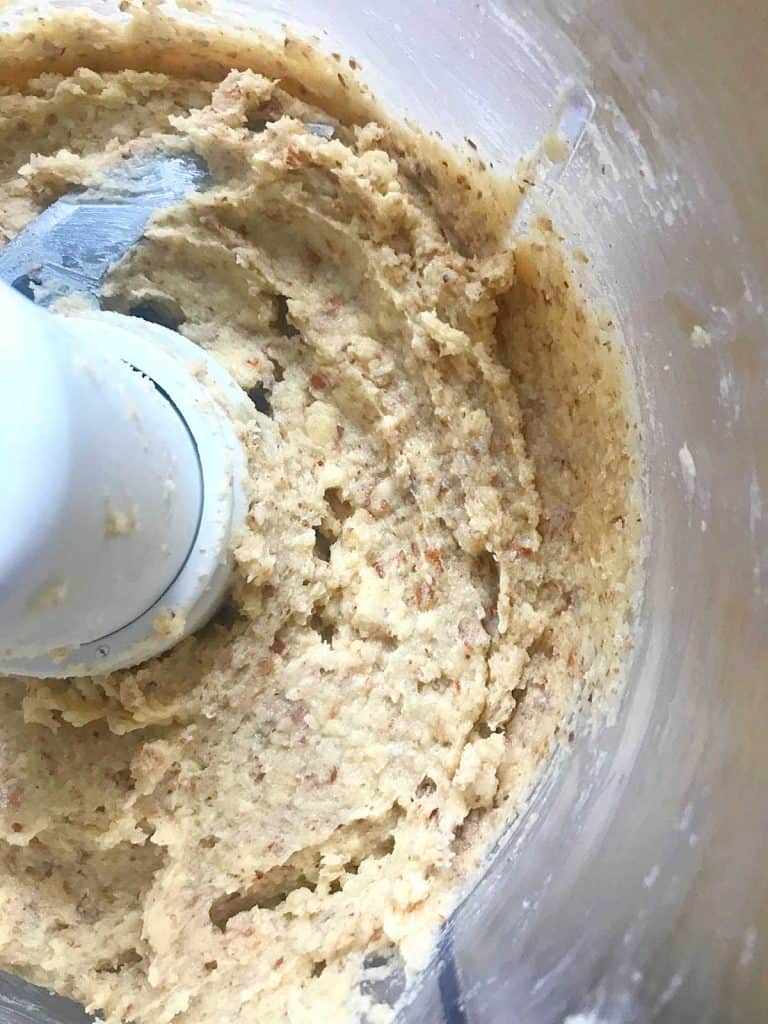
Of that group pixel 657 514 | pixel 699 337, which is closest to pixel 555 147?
pixel 699 337

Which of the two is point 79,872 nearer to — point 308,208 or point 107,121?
point 308,208

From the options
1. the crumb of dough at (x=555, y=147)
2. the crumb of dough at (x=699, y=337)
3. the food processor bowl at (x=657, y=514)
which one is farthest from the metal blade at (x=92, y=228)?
the crumb of dough at (x=699, y=337)

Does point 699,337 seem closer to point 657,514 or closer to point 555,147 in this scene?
point 657,514

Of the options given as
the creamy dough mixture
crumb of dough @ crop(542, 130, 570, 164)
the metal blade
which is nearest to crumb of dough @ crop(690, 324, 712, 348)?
the creamy dough mixture

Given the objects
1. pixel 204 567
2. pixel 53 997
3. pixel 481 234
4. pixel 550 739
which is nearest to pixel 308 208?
pixel 481 234

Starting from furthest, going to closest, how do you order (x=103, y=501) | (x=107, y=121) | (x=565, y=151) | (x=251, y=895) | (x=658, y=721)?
(x=107, y=121) → (x=251, y=895) → (x=565, y=151) → (x=658, y=721) → (x=103, y=501)

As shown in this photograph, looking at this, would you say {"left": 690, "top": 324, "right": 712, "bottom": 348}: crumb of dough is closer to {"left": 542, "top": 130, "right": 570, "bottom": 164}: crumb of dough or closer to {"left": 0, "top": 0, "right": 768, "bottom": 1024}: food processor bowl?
{"left": 0, "top": 0, "right": 768, "bottom": 1024}: food processor bowl

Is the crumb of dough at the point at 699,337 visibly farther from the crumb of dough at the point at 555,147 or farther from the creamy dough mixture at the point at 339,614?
the crumb of dough at the point at 555,147
